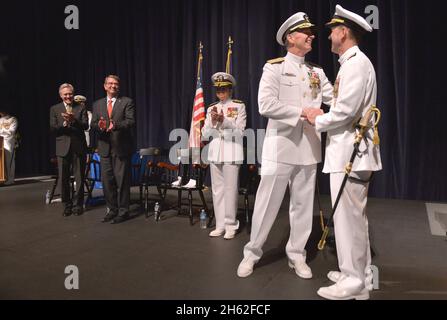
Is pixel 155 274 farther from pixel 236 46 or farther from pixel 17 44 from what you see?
pixel 17 44

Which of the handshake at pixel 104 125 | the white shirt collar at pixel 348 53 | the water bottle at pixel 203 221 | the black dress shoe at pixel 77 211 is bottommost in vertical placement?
the water bottle at pixel 203 221

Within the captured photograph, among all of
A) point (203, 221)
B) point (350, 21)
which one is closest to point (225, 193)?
point (203, 221)

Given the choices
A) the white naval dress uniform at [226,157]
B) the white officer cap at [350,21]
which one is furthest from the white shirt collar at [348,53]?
the white naval dress uniform at [226,157]

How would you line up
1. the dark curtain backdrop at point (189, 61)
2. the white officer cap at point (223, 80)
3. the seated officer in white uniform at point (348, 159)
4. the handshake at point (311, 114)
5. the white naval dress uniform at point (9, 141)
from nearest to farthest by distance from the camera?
the seated officer in white uniform at point (348, 159), the handshake at point (311, 114), the white officer cap at point (223, 80), the dark curtain backdrop at point (189, 61), the white naval dress uniform at point (9, 141)

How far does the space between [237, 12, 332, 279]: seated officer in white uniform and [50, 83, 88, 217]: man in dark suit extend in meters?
2.80

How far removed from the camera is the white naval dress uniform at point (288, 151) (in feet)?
8.04

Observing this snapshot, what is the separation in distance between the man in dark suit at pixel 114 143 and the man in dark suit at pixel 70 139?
1.74 feet

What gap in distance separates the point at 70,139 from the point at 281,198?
306 centimetres

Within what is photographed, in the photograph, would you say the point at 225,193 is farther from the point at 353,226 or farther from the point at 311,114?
the point at 353,226

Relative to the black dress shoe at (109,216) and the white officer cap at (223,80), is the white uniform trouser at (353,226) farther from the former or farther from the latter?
the black dress shoe at (109,216)

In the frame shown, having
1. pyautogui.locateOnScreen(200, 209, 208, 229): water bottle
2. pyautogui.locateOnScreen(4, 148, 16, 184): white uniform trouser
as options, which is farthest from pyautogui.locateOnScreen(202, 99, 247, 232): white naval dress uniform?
pyautogui.locateOnScreen(4, 148, 16, 184): white uniform trouser

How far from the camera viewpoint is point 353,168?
81.7 inches

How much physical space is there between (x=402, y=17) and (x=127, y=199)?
15.0 feet
